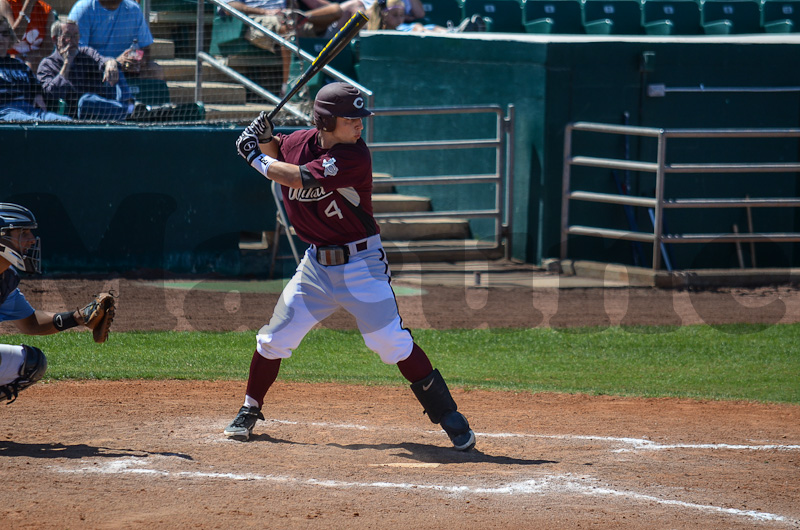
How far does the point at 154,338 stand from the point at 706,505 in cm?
510

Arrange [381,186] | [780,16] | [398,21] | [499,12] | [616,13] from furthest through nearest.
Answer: [780,16] → [616,13] → [499,12] → [398,21] → [381,186]

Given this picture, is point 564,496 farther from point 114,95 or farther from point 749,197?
point 749,197

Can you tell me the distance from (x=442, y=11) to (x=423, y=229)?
478cm

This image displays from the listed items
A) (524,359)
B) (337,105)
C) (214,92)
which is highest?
(214,92)

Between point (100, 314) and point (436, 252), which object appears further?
point (436, 252)

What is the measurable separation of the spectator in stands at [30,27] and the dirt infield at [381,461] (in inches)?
201


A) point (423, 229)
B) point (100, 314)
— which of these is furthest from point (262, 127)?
point (423, 229)

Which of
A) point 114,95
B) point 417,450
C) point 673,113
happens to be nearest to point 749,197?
point 673,113

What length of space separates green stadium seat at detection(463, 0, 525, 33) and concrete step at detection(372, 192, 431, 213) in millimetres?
3666

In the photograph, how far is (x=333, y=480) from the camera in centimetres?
453

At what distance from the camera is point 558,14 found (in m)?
15.7

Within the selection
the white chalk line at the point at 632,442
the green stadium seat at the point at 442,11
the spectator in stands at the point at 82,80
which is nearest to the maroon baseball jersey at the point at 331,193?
the white chalk line at the point at 632,442

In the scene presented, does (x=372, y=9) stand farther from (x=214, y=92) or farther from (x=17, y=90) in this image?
(x=17, y=90)

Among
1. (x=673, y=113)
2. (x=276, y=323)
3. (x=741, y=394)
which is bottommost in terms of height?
(x=741, y=394)
